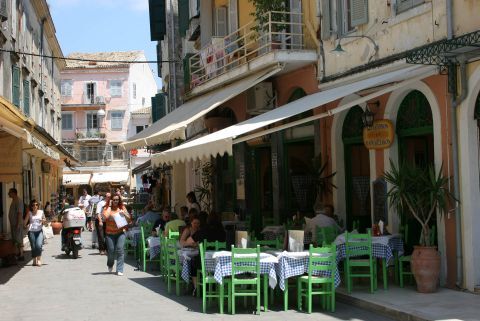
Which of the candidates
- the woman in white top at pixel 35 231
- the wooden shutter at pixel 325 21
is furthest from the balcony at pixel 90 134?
the wooden shutter at pixel 325 21

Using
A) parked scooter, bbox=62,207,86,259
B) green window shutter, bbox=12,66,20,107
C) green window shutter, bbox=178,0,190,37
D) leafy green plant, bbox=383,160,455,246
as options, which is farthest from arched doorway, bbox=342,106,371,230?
green window shutter, bbox=12,66,20,107

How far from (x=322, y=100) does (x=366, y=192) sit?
3.62 m

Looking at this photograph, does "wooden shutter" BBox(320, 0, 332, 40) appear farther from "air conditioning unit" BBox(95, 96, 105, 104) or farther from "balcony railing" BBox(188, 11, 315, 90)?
"air conditioning unit" BBox(95, 96, 105, 104)

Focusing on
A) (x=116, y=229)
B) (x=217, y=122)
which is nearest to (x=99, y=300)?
(x=116, y=229)

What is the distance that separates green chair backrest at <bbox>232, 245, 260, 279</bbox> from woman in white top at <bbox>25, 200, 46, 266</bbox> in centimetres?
817

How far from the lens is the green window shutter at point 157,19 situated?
3572 cm

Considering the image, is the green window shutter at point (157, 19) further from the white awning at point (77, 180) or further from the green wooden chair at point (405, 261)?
the white awning at point (77, 180)

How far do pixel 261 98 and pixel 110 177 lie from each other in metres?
44.2

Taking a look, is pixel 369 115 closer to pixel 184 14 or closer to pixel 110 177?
pixel 184 14

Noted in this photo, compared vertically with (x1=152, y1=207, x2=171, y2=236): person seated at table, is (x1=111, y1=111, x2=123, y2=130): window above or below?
above

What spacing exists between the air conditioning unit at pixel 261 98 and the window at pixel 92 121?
53128 millimetres

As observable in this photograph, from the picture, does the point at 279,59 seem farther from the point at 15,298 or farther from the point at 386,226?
the point at 15,298

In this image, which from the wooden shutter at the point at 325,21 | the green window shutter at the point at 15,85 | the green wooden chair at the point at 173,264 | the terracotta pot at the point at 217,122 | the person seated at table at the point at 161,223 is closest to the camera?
the green wooden chair at the point at 173,264

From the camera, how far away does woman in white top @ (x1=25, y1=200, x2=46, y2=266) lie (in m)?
17.1
